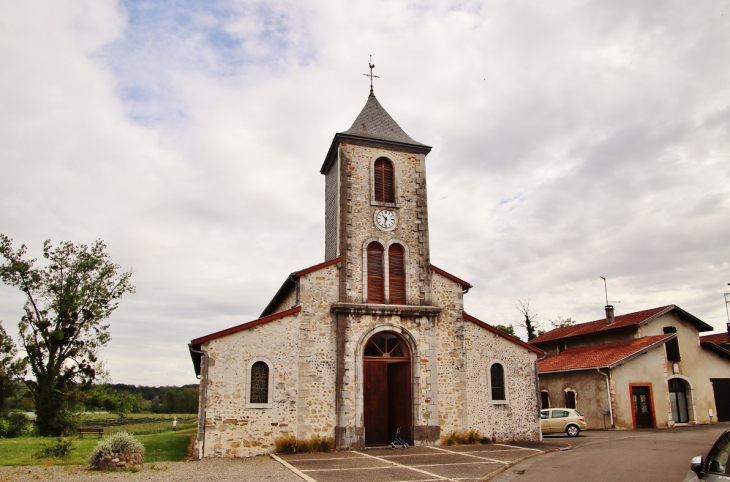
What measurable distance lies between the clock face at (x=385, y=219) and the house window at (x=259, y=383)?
6.10 metres

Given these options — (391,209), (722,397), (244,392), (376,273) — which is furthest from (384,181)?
(722,397)

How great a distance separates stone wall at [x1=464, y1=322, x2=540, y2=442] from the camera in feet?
58.0

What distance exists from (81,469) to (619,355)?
22771 mm

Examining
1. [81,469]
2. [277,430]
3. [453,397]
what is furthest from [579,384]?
[81,469]

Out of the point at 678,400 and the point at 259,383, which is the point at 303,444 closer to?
the point at 259,383

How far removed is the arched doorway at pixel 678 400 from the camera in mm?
25891

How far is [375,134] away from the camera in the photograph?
63.7 ft

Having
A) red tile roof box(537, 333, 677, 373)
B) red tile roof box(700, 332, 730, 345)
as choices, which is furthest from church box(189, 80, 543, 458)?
red tile roof box(700, 332, 730, 345)

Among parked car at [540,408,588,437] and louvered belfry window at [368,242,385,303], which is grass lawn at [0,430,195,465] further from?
parked car at [540,408,588,437]

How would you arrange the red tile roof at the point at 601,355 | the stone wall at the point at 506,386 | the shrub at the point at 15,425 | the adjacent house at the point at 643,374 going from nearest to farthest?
the stone wall at the point at 506,386 → the adjacent house at the point at 643,374 → the red tile roof at the point at 601,355 → the shrub at the point at 15,425

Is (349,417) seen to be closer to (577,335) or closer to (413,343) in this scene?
(413,343)

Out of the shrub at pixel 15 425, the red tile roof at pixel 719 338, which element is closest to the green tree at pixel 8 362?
the shrub at pixel 15 425

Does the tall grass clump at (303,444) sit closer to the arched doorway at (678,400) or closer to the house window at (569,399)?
the house window at (569,399)

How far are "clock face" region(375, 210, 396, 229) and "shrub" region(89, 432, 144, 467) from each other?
996 centimetres
